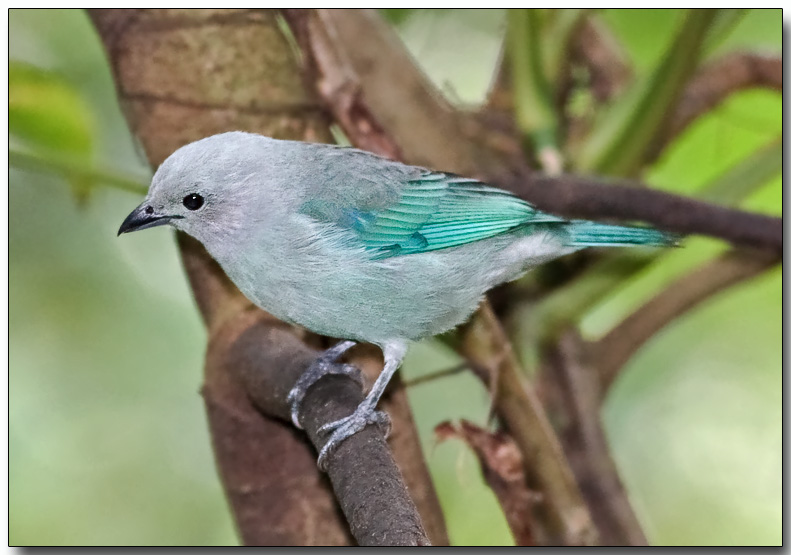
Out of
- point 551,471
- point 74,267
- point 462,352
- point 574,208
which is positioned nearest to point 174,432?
point 74,267

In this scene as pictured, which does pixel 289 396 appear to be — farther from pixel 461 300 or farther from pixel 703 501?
pixel 703 501

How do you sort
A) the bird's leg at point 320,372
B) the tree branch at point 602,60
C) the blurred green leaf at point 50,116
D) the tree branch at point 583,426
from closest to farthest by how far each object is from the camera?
the bird's leg at point 320,372, the blurred green leaf at point 50,116, the tree branch at point 583,426, the tree branch at point 602,60

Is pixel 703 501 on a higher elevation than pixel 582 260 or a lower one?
lower

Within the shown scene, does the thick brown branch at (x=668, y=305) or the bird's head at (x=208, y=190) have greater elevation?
the thick brown branch at (x=668, y=305)

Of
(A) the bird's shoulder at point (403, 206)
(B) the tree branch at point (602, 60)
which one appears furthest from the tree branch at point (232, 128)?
(B) the tree branch at point (602, 60)

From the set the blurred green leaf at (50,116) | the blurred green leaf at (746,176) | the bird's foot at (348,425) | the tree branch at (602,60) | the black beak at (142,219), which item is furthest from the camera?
the tree branch at (602,60)

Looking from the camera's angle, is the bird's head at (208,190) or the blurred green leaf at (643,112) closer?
the bird's head at (208,190)

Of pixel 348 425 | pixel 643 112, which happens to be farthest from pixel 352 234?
pixel 643 112

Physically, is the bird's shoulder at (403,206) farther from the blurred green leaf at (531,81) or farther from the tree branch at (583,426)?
the tree branch at (583,426)

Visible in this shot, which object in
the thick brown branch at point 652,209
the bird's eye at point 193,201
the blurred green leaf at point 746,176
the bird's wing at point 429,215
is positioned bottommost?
the bird's eye at point 193,201
